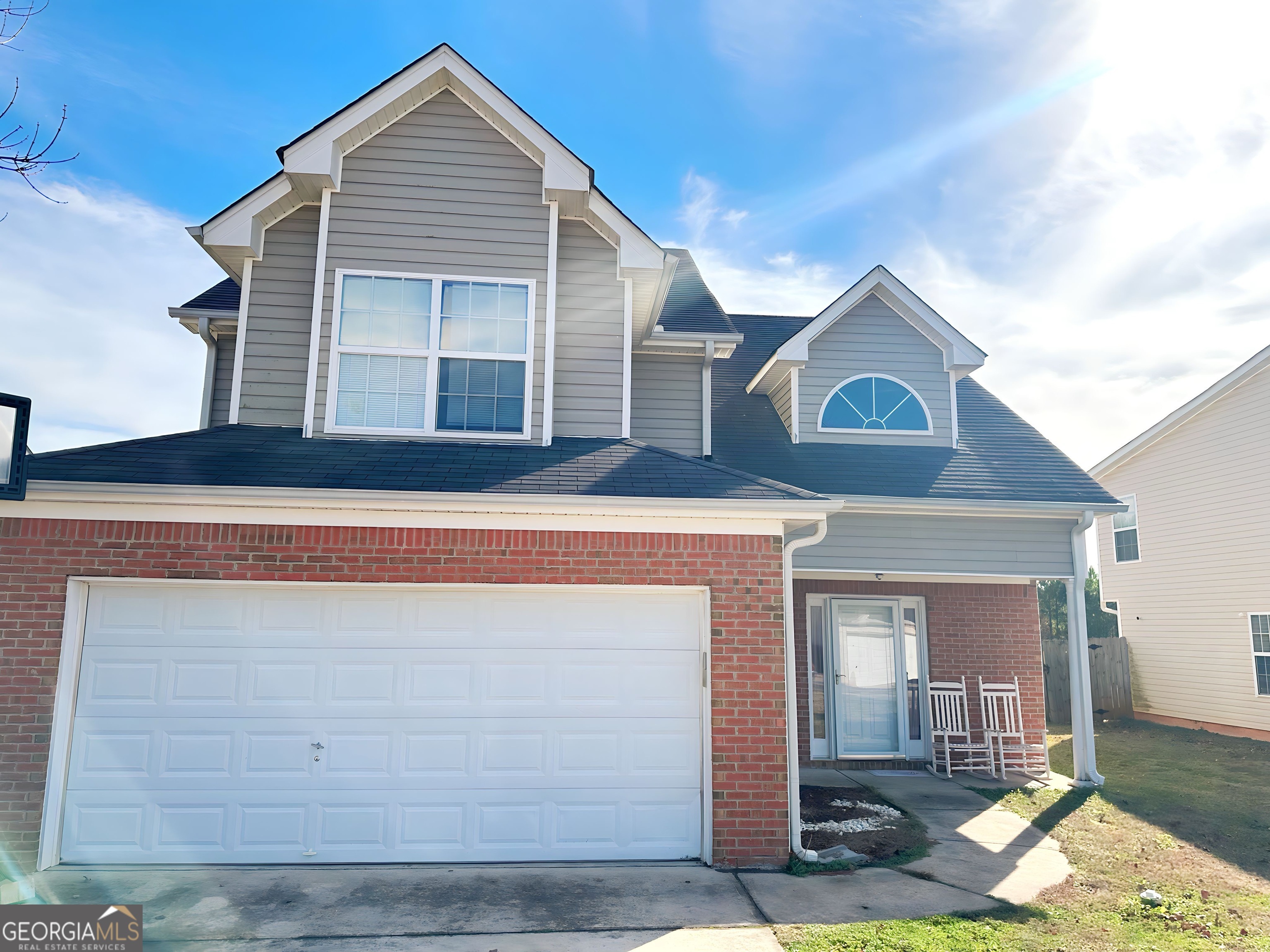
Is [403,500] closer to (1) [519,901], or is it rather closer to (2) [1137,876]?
(1) [519,901]

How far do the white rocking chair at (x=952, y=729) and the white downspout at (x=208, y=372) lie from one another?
10945 millimetres

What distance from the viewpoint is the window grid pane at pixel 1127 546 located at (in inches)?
724

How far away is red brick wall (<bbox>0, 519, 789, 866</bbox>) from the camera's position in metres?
6.50

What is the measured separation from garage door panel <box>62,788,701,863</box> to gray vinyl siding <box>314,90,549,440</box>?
382cm

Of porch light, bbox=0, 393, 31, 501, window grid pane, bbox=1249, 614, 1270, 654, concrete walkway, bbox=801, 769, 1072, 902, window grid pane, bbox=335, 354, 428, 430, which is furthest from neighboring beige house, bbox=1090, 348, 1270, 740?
porch light, bbox=0, 393, 31, 501

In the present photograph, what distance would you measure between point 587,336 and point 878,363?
16.4 feet

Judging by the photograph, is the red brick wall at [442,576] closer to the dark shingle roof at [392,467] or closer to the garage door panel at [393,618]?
the garage door panel at [393,618]

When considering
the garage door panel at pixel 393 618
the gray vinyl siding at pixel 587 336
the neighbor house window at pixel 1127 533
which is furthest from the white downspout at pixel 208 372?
the neighbor house window at pixel 1127 533

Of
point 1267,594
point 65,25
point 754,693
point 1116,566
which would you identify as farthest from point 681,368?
point 1116,566

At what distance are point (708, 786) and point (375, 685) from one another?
307 centimetres

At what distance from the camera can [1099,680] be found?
18578 millimetres

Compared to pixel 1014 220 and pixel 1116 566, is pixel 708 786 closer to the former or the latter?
pixel 1014 220

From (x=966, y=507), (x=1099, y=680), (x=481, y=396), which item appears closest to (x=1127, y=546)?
(x=1099, y=680)

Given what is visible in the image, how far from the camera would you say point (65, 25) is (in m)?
7.26
